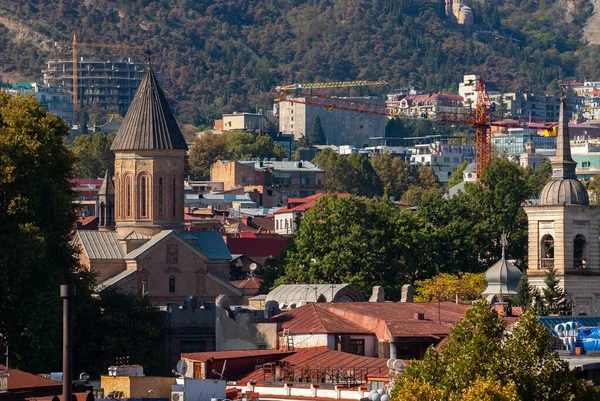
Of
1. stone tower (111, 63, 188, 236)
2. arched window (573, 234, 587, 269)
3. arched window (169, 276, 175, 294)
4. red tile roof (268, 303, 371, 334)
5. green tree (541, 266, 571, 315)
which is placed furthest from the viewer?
stone tower (111, 63, 188, 236)

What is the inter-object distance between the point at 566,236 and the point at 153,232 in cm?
2184

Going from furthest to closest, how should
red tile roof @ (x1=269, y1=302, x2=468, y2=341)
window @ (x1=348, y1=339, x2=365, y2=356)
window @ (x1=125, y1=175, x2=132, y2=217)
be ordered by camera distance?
window @ (x1=125, y1=175, x2=132, y2=217), window @ (x1=348, y1=339, x2=365, y2=356), red tile roof @ (x1=269, y1=302, x2=468, y2=341)

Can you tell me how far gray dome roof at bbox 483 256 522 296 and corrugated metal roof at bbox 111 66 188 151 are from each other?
62.6ft

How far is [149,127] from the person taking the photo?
10325 cm

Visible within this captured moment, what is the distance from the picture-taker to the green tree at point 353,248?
101188mm

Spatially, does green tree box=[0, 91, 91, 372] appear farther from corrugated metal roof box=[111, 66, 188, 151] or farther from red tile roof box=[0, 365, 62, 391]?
red tile roof box=[0, 365, 62, 391]

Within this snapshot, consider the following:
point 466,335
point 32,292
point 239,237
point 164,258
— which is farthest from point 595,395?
point 239,237

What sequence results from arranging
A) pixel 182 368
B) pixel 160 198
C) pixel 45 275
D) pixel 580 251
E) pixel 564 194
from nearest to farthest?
1. pixel 182 368
2. pixel 45 275
3. pixel 580 251
4. pixel 564 194
5. pixel 160 198

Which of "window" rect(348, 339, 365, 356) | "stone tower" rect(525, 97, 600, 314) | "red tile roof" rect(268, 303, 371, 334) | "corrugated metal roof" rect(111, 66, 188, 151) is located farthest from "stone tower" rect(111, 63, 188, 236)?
"window" rect(348, 339, 365, 356)

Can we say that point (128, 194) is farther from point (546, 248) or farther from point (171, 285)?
point (546, 248)

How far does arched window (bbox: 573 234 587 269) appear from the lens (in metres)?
87.8

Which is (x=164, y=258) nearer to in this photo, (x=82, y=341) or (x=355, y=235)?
(x=355, y=235)

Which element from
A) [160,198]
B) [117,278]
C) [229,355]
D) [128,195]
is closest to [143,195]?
[128,195]

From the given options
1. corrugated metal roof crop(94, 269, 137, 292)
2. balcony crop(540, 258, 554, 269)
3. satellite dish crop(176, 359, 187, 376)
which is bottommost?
satellite dish crop(176, 359, 187, 376)
